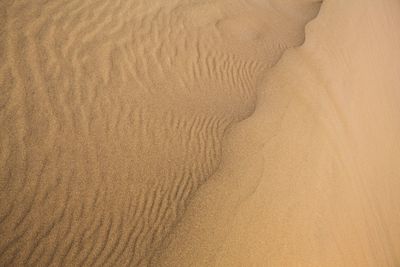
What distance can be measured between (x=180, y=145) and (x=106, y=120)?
0.74 m

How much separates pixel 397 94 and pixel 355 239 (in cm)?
434

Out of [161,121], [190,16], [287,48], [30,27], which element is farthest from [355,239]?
[30,27]

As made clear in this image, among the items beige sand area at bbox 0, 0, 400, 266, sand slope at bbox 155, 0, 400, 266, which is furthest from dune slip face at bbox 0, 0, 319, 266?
sand slope at bbox 155, 0, 400, 266

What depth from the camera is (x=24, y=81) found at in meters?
2.94

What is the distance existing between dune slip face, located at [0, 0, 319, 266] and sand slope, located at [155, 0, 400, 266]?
0.72 ft

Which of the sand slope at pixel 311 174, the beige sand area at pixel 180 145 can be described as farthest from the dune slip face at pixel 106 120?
the sand slope at pixel 311 174

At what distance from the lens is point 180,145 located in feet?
10.1

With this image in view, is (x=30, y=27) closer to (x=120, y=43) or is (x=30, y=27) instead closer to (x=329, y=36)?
(x=120, y=43)

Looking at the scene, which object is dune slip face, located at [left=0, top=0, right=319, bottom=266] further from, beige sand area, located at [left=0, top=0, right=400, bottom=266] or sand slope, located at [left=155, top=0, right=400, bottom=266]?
sand slope, located at [left=155, top=0, right=400, bottom=266]

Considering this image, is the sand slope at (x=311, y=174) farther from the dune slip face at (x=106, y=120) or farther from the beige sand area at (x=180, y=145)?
the dune slip face at (x=106, y=120)

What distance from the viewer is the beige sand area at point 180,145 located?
2400 mm

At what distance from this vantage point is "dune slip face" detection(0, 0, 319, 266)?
232 centimetres

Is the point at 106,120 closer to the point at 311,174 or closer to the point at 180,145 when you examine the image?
the point at 180,145

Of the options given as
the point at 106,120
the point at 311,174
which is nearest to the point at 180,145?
the point at 106,120
